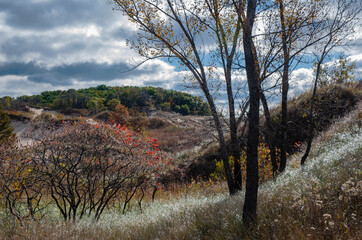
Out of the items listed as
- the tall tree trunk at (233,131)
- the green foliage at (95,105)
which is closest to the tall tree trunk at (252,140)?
the tall tree trunk at (233,131)

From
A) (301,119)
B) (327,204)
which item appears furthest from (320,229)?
(301,119)

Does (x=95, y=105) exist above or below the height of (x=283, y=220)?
above

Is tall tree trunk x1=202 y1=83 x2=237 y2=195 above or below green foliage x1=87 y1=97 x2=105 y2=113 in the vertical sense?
below

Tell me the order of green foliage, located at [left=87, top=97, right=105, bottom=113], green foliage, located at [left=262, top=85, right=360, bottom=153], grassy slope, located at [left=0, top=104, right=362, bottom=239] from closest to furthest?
grassy slope, located at [left=0, top=104, right=362, bottom=239] < green foliage, located at [left=262, top=85, right=360, bottom=153] < green foliage, located at [left=87, top=97, right=105, bottom=113]

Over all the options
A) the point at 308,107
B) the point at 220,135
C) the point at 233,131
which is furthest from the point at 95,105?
the point at 233,131

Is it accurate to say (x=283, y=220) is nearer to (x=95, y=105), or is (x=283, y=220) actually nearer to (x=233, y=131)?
(x=233, y=131)

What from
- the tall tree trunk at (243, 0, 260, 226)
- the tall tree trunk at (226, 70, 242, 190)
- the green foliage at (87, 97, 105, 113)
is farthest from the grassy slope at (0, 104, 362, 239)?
the green foliage at (87, 97, 105, 113)

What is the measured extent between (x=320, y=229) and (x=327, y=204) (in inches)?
29.2

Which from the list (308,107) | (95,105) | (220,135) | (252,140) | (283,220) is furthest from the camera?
(95,105)

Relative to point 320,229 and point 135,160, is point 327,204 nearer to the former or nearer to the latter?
point 320,229

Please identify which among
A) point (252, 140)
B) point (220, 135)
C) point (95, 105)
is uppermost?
point (95, 105)

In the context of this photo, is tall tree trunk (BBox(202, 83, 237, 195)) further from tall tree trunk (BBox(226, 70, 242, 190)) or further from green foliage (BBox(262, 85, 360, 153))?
green foliage (BBox(262, 85, 360, 153))

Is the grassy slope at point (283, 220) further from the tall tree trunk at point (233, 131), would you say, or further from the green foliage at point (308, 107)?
the green foliage at point (308, 107)

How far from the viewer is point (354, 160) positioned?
5176mm
